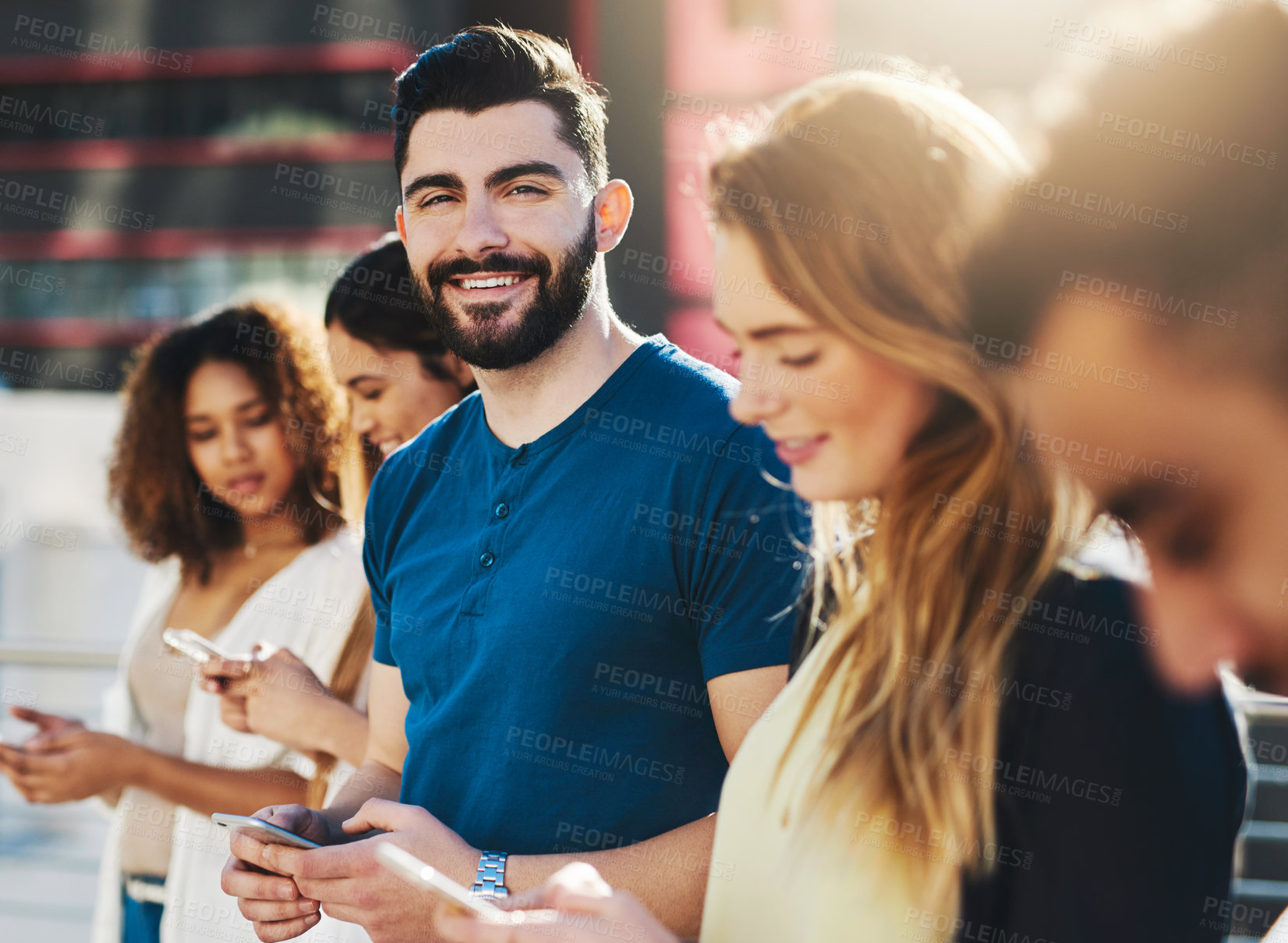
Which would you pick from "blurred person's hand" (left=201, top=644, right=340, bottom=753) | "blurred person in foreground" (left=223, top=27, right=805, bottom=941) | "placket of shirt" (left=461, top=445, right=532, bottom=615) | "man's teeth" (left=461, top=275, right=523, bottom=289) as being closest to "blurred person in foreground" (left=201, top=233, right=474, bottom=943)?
"blurred person's hand" (left=201, top=644, right=340, bottom=753)

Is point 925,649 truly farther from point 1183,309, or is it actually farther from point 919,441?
Answer: point 1183,309

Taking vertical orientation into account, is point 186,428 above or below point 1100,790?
above

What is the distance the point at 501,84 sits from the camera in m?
1.69

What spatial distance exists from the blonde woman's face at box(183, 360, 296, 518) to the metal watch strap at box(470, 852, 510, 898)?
1.36 m

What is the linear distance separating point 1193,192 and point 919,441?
0.31m

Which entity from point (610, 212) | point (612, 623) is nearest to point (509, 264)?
point (610, 212)

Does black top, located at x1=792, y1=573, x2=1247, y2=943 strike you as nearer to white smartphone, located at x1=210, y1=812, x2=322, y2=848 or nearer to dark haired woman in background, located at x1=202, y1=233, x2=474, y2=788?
white smartphone, located at x1=210, y1=812, x2=322, y2=848

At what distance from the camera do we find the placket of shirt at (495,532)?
1605 millimetres

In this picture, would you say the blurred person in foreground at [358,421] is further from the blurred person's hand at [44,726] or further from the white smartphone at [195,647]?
the blurred person's hand at [44,726]

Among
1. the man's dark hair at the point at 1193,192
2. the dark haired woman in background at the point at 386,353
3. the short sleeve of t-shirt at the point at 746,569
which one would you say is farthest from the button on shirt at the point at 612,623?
the dark haired woman in background at the point at 386,353

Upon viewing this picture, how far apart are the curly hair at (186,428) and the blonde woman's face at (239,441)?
22 millimetres

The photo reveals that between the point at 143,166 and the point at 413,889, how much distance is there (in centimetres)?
2429

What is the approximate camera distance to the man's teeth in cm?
166

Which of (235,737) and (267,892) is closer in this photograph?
(267,892)
